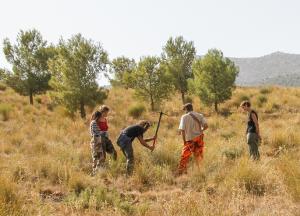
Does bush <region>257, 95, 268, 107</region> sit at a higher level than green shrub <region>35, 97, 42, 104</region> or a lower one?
lower

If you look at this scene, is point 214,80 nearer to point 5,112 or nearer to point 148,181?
point 5,112

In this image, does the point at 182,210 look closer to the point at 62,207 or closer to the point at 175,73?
the point at 62,207

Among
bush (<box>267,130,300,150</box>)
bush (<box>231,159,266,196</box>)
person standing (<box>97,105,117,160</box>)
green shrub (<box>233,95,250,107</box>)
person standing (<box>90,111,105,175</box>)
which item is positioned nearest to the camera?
bush (<box>231,159,266,196</box>)

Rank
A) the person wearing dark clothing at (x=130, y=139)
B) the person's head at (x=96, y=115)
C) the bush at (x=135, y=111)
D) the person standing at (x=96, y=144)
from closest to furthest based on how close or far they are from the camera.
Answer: the person wearing dark clothing at (x=130, y=139) < the person standing at (x=96, y=144) < the person's head at (x=96, y=115) < the bush at (x=135, y=111)

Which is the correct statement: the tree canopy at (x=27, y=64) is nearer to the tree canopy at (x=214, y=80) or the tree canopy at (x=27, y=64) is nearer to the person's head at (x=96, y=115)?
the tree canopy at (x=214, y=80)

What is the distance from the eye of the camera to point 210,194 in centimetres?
764

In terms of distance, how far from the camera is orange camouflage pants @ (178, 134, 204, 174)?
982 centimetres

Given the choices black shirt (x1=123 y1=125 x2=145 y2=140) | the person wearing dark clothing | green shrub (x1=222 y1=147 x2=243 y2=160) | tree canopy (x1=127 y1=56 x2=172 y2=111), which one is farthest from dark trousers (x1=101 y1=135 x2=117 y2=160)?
tree canopy (x1=127 y1=56 x2=172 y2=111)

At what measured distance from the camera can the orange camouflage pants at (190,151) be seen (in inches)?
387

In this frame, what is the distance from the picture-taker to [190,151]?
1000cm

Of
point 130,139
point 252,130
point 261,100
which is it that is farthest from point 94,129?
point 261,100

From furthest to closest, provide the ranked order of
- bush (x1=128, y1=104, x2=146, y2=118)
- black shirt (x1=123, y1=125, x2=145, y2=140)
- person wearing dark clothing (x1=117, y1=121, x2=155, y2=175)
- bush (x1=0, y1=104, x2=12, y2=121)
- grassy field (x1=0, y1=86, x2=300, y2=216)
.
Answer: bush (x1=128, y1=104, x2=146, y2=118) → bush (x1=0, y1=104, x2=12, y2=121) → black shirt (x1=123, y1=125, x2=145, y2=140) → person wearing dark clothing (x1=117, y1=121, x2=155, y2=175) → grassy field (x1=0, y1=86, x2=300, y2=216)

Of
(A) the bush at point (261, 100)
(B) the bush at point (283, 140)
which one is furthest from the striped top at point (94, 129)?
(A) the bush at point (261, 100)

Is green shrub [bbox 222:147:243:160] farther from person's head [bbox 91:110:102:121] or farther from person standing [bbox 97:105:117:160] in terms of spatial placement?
person's head [bbox 91:110:102:121]
